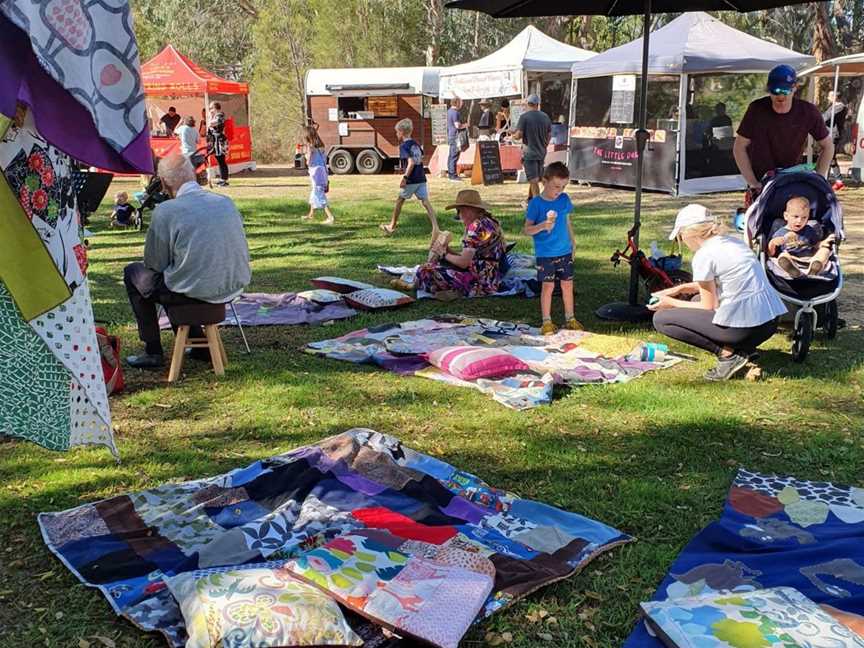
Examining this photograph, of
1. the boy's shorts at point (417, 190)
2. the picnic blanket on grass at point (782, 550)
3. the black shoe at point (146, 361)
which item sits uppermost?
the boy's shorts at point (417, 190)

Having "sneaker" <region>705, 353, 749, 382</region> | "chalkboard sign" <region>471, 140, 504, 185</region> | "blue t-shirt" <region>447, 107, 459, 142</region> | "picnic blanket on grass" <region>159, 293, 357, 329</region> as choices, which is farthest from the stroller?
"blue t-shirt" <region>447, 107, 459, 142</region>

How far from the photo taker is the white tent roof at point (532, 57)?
776 inches

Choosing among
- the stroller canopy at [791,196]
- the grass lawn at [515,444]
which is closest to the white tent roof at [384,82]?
the grass lawn at [515,444]

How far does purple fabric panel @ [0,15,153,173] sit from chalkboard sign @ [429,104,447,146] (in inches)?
806

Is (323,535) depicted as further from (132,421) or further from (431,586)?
(132,421)

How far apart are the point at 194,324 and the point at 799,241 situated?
4.27m

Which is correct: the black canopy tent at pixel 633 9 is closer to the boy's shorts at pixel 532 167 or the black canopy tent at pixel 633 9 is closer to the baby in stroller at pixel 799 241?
the baby in stroller at pixel 799 241

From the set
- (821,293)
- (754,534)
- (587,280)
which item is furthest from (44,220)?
(587,280)

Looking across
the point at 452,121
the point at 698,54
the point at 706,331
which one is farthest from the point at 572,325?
the point at 452,121

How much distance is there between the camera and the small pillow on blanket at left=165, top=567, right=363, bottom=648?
109 inches

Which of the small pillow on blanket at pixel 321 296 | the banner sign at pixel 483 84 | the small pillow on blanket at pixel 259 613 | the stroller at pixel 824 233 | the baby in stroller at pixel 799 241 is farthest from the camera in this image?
the banner sign at pixel 483 84

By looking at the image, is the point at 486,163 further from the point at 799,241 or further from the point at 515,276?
the point at 799,241

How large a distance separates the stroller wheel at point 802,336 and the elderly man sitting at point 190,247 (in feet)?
12.2

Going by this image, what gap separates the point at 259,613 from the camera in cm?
281
